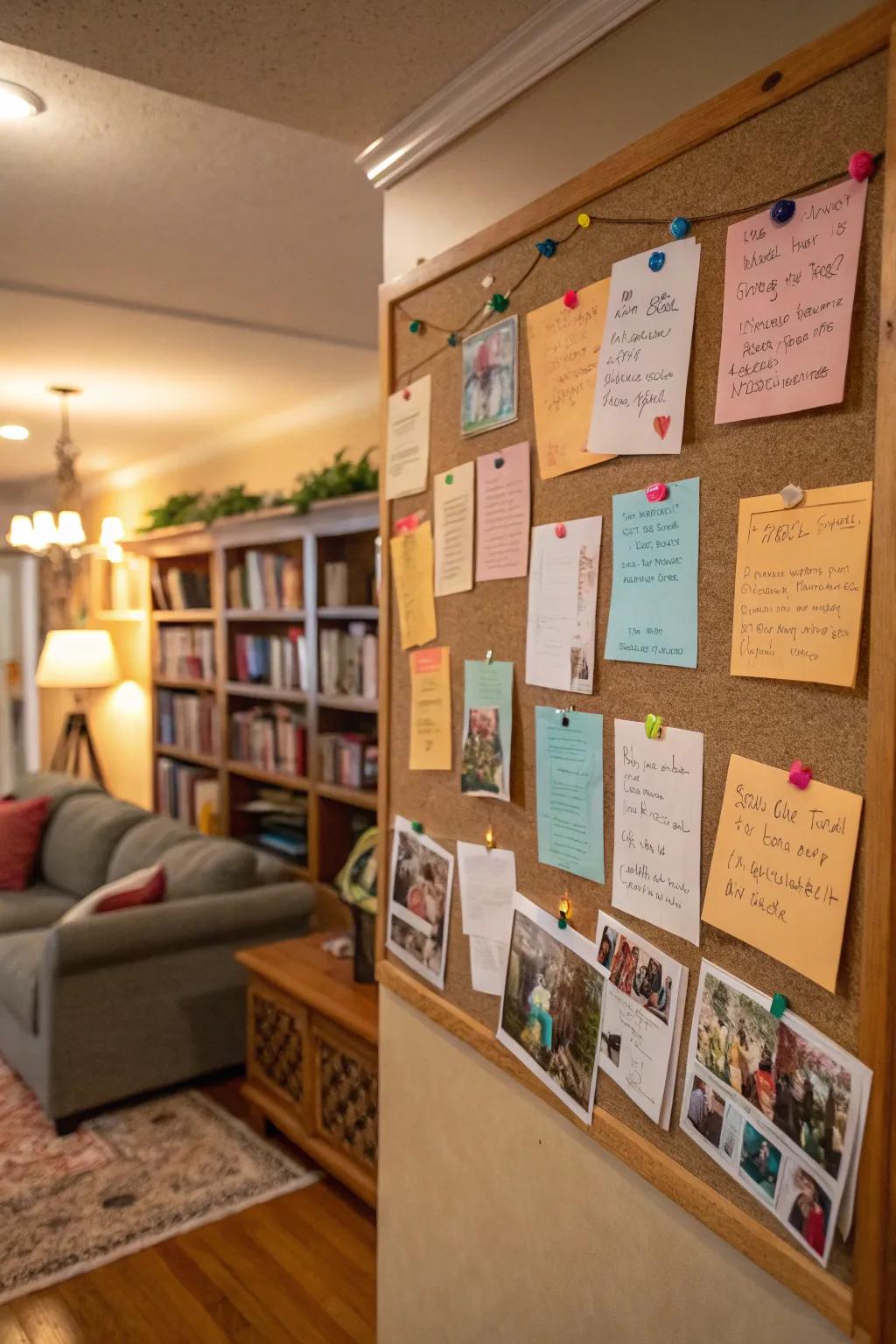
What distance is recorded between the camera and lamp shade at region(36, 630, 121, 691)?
232 inches

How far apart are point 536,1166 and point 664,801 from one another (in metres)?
0.61

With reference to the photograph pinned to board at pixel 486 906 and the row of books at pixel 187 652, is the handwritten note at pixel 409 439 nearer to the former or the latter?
Answer: the photograph pinned to board at pixel 486 906

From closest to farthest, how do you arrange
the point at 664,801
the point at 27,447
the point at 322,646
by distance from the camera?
the point at 664,801 < the point at 322,646 < the point at 27,447

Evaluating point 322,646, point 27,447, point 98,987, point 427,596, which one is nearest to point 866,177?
point 427,596

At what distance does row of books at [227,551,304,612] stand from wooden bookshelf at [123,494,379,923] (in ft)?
0.10

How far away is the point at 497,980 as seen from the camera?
58.3 inches

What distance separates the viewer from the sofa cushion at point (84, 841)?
4512 millimetres

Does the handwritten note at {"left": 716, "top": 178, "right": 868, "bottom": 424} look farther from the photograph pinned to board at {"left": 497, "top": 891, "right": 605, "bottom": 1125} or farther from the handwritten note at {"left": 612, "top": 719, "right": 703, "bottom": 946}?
the photograph pinned to board at {"left": 497, "top": 891, "right": 605, "bottom": 1125}

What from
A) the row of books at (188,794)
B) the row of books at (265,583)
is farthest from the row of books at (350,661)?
the row of books at (188,794)

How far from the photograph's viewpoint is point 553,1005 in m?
1.36

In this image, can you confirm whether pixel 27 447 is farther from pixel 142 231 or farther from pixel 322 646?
pixel 142 231

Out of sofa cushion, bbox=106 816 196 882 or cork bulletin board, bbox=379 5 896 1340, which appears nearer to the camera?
cork bulletin board, bbox=379 5 896 1340

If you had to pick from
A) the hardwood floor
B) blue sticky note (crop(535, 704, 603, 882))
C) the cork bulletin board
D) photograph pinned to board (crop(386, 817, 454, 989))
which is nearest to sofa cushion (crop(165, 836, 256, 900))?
the hardwood floor

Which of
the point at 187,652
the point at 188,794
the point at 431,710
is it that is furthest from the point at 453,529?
the point at 187,652
